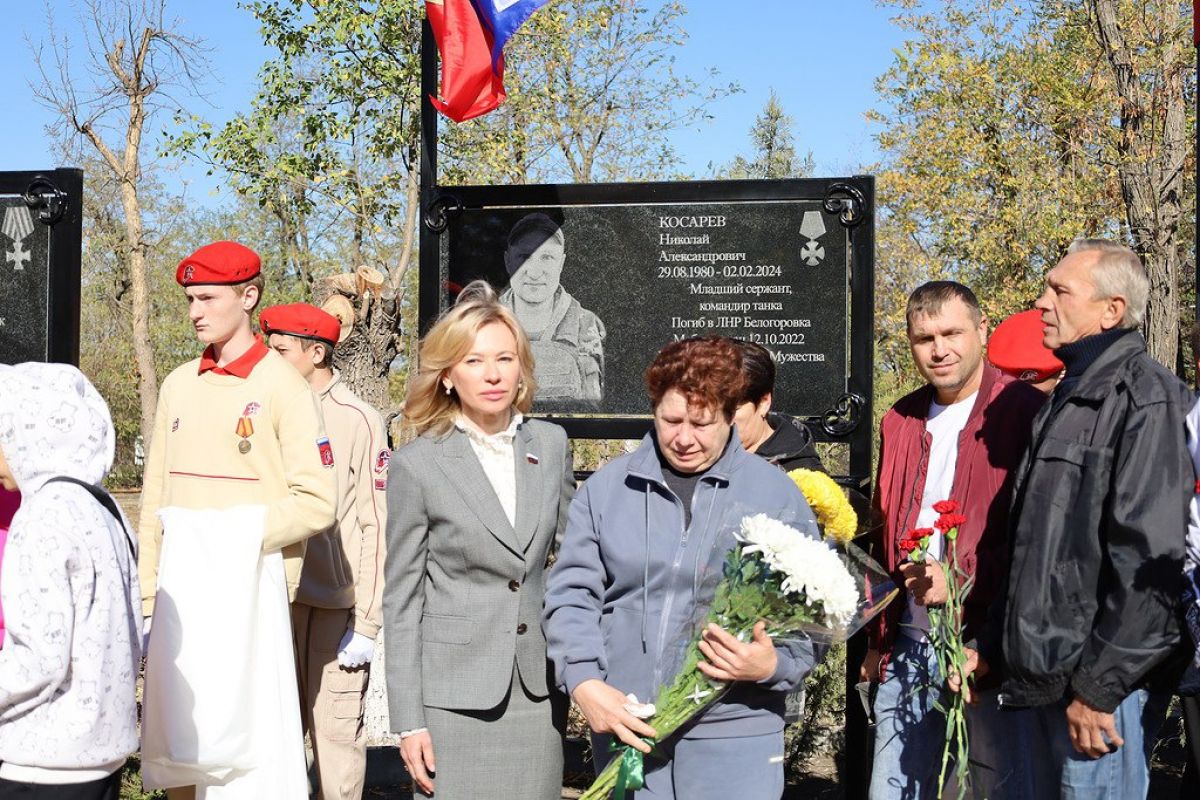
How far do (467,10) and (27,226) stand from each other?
7.68 ft

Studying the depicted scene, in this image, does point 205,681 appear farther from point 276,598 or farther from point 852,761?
point 852,761

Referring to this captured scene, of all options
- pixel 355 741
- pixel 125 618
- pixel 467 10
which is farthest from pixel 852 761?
pixel 467 10

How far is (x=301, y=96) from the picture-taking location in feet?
54.1

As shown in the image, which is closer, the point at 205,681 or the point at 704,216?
the point at 205,681

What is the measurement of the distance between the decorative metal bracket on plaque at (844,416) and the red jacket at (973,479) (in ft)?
2.56

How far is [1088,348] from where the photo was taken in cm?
360

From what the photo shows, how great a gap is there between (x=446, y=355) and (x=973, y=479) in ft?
5.70

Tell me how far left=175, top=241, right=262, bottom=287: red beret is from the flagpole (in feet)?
3.77

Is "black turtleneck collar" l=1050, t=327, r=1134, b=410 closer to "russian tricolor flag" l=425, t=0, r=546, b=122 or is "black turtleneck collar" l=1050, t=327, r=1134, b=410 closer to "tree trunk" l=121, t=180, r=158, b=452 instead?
"russian tricolor flag" l=425, t=0, r=546, b=122

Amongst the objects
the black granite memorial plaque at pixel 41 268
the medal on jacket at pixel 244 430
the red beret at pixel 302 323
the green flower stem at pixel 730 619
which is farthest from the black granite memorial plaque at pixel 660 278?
the green flower stem at pixel 730 619

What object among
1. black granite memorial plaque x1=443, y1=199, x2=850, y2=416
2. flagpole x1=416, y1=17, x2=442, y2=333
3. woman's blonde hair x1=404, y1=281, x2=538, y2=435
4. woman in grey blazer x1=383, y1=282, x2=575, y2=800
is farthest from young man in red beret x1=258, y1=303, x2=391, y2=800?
woman in grey blazer x1=383, y1=282, x2=575, y2=800

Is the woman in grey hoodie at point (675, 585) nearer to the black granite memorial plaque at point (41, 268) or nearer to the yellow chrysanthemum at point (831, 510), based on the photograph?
the yellow chrysanthemum at point (831, 510)

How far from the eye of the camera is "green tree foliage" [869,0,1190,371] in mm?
18281

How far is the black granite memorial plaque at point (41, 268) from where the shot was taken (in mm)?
5844
